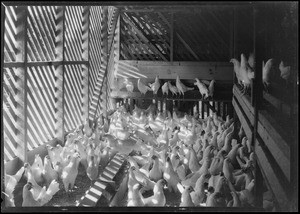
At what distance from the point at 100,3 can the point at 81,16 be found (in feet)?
23.6

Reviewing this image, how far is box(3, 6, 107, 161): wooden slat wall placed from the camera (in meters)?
4.93

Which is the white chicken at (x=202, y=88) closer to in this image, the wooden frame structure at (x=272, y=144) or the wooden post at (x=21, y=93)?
the wooden frame structure at (x=272, y=144)

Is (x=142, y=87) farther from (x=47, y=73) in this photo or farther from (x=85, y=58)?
(x=47, y=73)

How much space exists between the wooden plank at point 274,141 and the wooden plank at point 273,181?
0.11 meters

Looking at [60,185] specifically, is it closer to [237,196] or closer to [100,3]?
[237,196]

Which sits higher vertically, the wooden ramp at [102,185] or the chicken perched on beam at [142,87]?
the chicken perched on beam at [142,87]

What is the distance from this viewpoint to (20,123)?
496 centimetres

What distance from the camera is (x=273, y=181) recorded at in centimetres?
250

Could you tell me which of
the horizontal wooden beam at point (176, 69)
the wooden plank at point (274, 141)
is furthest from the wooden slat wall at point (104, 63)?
the wooden plank at point (274, 141)

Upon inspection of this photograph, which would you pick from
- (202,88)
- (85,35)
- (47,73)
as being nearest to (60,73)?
(47,73)

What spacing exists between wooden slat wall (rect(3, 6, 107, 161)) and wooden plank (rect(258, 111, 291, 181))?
2.81m

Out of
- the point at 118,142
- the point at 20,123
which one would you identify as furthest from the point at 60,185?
the point at 118,142

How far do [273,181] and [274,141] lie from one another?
26cm

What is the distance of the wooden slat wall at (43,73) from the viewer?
4.93 metres
